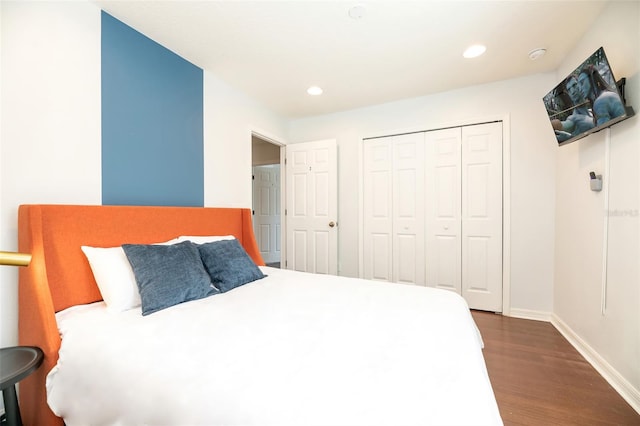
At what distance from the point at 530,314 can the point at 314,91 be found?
339cm

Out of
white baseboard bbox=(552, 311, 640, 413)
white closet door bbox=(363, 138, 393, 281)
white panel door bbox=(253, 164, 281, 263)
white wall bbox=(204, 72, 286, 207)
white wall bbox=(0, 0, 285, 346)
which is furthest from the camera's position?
white panel door bbox=(253, 164, 281, 263)

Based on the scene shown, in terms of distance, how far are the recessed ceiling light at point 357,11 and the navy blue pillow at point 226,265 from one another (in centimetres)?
191

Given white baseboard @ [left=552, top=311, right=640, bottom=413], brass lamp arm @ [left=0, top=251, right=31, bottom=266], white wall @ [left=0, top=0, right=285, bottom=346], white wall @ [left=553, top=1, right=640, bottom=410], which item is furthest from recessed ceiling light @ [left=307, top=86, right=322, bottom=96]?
white baseboard @ [left=552, top=311, right=640, bottom=413]

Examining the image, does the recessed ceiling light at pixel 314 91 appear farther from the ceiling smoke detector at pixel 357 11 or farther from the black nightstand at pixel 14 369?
the black nightstand at pixel 14 369

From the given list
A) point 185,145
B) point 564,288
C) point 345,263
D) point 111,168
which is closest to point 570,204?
point 564,288

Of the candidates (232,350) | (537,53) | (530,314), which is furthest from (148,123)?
(530,314)

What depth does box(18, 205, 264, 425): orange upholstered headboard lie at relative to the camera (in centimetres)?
120

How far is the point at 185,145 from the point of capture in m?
2.36

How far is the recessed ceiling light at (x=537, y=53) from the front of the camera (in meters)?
2.26

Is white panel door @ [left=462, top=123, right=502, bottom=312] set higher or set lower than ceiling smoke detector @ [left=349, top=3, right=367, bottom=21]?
lower

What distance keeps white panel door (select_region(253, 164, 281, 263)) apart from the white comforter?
4147 mm

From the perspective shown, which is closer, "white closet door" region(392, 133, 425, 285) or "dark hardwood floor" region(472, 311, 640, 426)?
"dark hardwood floor" region(472, 311, 640, 426)

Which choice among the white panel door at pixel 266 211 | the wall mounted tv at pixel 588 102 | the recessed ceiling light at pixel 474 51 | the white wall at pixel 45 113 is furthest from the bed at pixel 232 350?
the white panel door at pixel 266 211

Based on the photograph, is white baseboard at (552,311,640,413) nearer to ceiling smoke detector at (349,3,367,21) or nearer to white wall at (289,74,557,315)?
white wall at (289,74,557,315)
